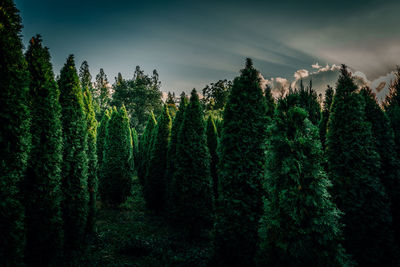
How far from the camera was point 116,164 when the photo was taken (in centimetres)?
1274

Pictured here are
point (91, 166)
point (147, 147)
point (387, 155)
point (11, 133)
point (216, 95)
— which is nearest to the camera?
point (11, 133)

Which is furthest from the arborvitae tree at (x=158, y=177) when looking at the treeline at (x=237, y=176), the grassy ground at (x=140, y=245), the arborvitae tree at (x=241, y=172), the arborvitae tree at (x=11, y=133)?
the arborvitae tree at (x=11, y=133)

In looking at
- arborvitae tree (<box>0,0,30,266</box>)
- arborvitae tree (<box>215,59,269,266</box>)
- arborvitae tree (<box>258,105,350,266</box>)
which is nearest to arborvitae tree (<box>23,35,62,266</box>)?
arborvitae tree (<box>0,0,30,266</box>)

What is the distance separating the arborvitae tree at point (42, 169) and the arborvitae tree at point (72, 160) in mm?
1228

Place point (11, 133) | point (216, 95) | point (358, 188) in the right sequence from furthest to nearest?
point (216, 95) < point (358, 188) < point (11, 133)

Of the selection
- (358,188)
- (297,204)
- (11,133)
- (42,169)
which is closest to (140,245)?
(42,169)

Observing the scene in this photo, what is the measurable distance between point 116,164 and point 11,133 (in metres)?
8.56

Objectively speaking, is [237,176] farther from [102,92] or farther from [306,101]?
[102,92]

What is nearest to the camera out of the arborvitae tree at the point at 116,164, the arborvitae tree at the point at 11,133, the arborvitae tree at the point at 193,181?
the arborvitae tree at the point at 11,133

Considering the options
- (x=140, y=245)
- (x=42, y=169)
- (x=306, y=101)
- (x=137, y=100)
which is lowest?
(x=140, y=245)

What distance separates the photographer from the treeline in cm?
381

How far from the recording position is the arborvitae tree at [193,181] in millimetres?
8906

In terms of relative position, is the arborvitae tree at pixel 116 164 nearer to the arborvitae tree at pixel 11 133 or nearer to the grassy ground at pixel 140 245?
the grassy ground at pixel 140 245

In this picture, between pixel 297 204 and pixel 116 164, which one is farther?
pixel 116 164
